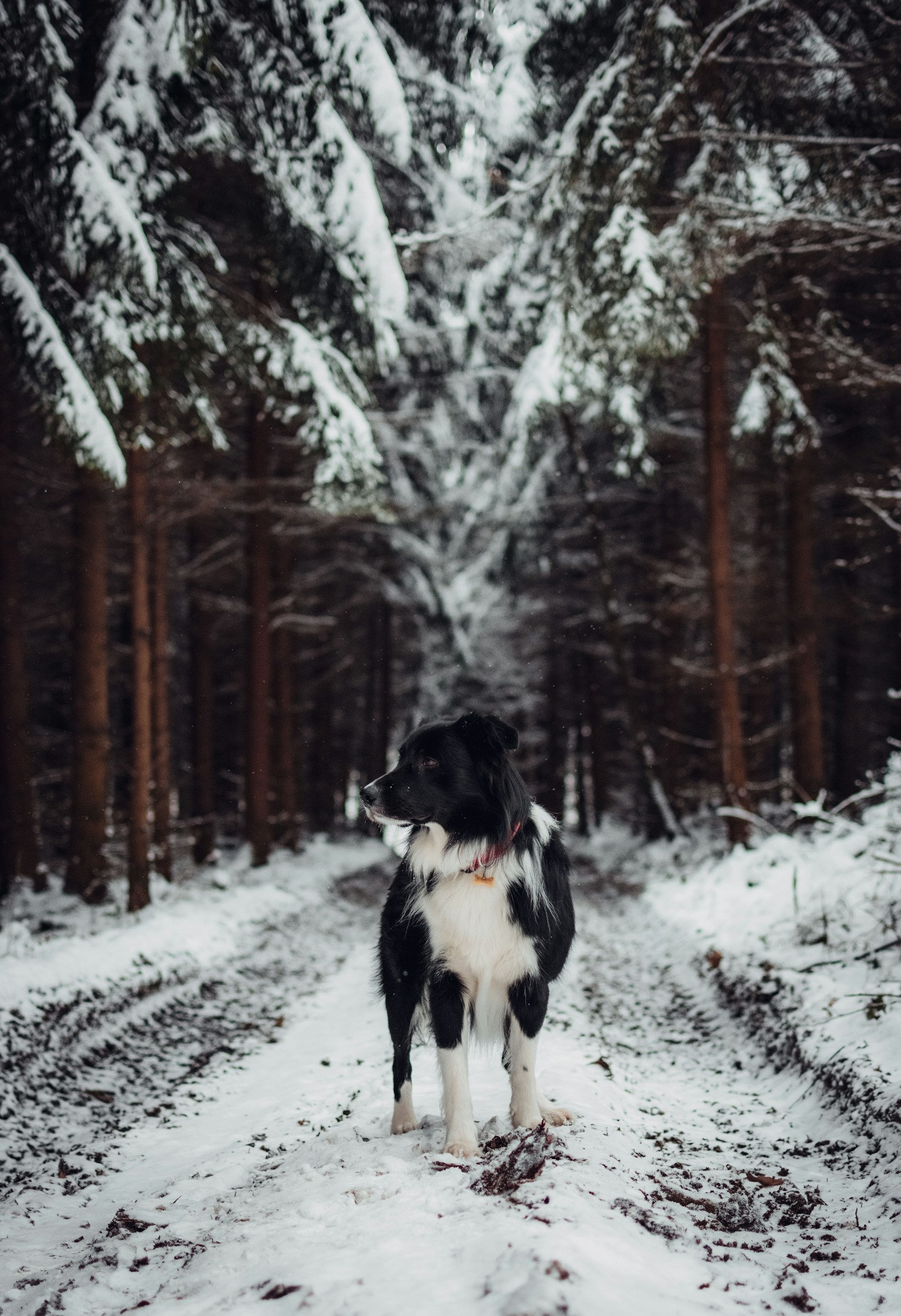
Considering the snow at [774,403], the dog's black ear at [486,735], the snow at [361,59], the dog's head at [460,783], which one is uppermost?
the snow at [361,59]

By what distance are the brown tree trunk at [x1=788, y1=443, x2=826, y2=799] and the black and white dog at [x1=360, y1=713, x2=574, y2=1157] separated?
417 inches

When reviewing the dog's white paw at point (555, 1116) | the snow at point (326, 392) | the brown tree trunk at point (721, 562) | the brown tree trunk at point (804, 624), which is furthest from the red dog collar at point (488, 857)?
the brown tree trunk at point (804, 624)

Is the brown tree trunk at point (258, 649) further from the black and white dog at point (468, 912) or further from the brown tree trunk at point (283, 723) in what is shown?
the black and white dog at point (468, 912)

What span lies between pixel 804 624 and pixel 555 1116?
10.9m

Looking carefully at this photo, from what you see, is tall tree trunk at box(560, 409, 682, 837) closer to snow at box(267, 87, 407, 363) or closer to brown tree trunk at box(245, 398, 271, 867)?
brown tree trunk at box(245, 398, 271, 867)

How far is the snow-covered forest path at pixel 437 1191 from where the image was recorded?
8.21ft

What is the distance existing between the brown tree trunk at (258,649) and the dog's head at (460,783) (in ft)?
37.7

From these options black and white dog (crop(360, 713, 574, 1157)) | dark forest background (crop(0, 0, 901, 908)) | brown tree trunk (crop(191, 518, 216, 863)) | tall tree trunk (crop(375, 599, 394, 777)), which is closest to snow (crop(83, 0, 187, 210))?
dark forest background (crop(0, 0, 901, 908))

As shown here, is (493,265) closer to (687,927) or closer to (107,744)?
(107,744)

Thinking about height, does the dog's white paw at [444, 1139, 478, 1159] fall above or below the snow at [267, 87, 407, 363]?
below

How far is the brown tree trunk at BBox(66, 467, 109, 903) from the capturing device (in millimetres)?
9961

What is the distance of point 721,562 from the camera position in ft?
38.3

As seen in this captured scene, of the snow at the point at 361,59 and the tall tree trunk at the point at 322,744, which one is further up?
the snow at the point at 361,59

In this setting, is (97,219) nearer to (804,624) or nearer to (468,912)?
(468,912)
